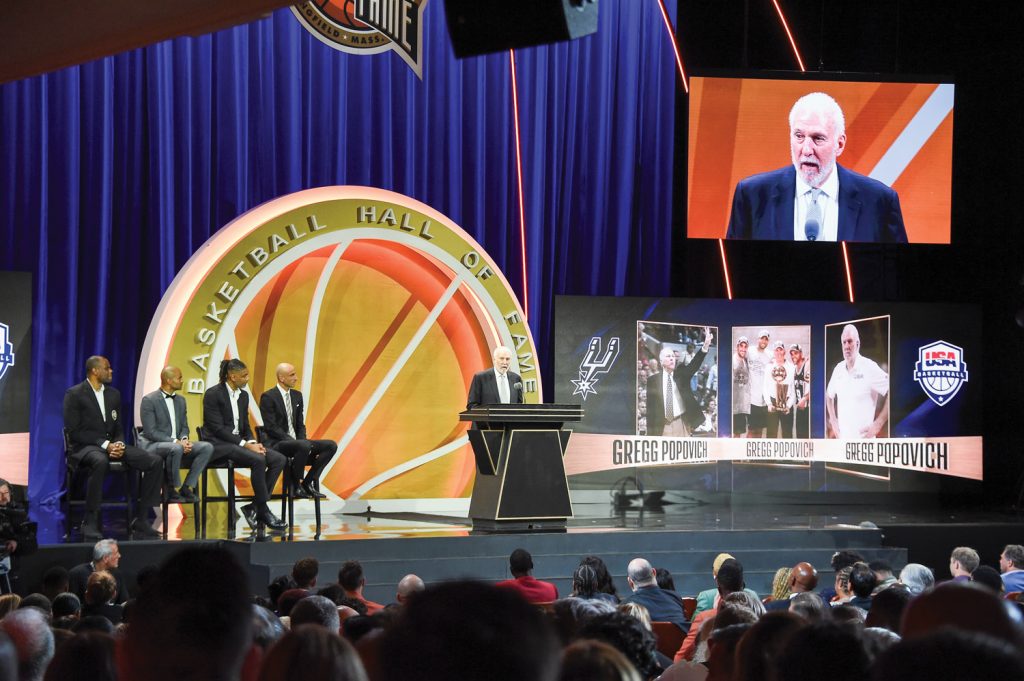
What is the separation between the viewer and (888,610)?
10.9ft

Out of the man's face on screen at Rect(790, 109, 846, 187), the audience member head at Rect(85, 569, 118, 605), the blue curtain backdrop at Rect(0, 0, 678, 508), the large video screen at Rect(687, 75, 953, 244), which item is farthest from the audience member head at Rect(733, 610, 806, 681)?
the man's face on screen at Rect(790, 109, 846, 187)

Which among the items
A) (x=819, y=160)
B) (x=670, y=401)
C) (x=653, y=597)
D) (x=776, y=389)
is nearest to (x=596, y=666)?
(x=653, y=597)

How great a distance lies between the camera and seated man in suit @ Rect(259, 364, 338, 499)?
8.90 metres

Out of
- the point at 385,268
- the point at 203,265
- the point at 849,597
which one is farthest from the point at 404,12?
the point at 849,597

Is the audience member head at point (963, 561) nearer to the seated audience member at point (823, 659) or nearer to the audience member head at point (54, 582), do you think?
the audience member head at point (54, 582)

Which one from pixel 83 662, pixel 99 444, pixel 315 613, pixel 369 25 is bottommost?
pixel 315 613

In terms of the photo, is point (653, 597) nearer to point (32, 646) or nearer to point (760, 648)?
point (32, 646)

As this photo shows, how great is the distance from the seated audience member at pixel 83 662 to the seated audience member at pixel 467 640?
2.31 ft

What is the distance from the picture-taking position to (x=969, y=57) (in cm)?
1253

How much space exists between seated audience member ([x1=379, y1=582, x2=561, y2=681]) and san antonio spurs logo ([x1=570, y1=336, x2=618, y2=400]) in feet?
32.1

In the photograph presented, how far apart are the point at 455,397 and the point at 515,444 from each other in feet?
8.00

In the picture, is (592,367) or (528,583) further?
(592,367)

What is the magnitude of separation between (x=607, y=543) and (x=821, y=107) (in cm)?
496

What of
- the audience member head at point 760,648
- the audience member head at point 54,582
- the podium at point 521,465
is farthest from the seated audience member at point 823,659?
the podium at point 521,465
